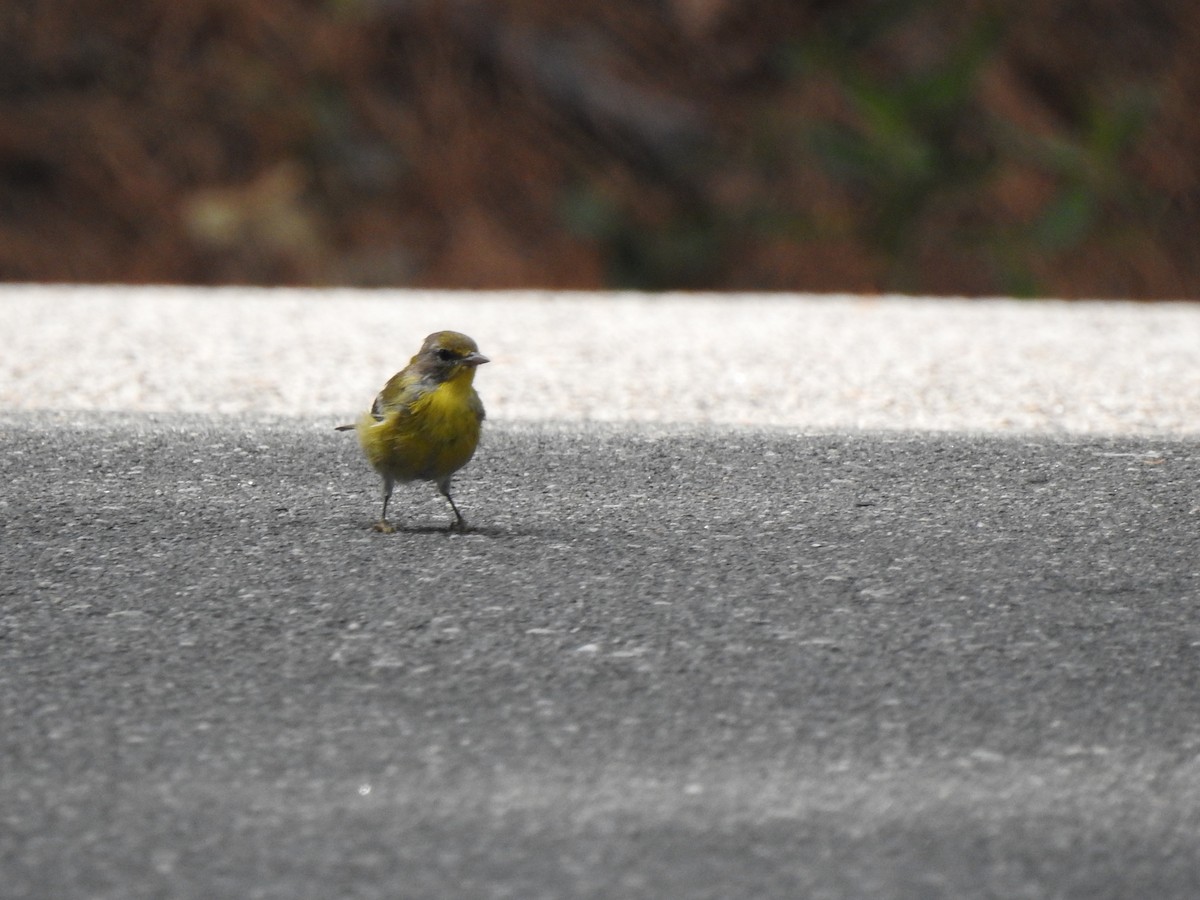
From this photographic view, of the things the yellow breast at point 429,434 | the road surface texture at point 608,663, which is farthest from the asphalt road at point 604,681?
the yellow breast at point 429,434

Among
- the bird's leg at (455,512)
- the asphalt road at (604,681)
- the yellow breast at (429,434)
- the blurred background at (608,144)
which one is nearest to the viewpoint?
the asphalt road at (604,681)

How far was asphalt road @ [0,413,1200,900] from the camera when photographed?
2.52 metres

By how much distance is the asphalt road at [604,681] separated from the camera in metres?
2.52

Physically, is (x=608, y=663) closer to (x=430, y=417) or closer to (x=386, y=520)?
(x=430, y=417)

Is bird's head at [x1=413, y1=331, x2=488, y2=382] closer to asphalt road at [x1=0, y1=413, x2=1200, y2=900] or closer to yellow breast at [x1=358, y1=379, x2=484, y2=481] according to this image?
yellow breast at [x1=358, y1=379, x2=484, y2=481]

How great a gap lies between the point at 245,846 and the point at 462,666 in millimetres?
846

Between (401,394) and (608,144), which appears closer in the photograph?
(401,394)

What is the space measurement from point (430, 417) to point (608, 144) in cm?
1137

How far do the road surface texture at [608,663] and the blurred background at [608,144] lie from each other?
8.58m

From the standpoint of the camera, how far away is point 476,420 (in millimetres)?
4211

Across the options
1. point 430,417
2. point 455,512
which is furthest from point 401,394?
point 455,512

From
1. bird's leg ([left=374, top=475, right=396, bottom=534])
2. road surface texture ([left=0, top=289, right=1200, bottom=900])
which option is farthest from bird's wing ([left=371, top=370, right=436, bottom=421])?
road surface texture ([left=0, top=289, right=1200, bottom=900])

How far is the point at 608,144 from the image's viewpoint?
1516 centimetres

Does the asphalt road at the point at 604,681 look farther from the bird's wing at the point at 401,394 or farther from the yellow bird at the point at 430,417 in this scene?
the bird's wing at the point at 401,394
